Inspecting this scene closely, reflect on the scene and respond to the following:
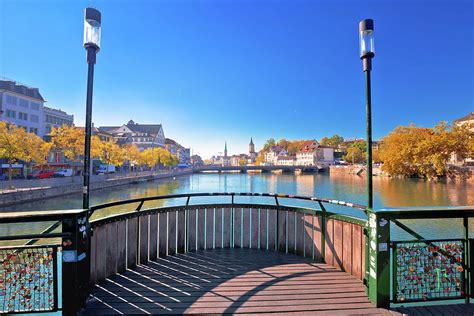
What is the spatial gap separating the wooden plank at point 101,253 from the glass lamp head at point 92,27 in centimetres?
235

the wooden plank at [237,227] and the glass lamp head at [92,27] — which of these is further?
the wooden plank at [237,227]

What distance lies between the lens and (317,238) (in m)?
4.16

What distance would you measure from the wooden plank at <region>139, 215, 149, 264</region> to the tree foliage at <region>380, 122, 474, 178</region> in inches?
2202

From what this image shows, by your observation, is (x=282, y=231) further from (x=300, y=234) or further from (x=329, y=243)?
(x=329, y=243)

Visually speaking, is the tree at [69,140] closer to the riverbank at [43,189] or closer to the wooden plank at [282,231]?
the riverbank at [43,189]

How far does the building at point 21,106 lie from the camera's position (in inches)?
1387

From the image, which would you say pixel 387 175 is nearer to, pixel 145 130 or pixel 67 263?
pixel 67 263

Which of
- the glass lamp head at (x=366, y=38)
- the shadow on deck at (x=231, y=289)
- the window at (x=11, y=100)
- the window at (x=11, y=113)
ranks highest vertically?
the window at (x=11, y=100)

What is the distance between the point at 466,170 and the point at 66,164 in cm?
7231

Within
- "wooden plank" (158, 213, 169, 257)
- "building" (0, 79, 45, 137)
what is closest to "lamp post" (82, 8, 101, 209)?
"wooden plank" (158, 213, 169, 257)

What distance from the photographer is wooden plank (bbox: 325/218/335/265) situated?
3.91 metres

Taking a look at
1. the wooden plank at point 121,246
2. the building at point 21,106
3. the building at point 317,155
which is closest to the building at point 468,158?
the building at point 317,155

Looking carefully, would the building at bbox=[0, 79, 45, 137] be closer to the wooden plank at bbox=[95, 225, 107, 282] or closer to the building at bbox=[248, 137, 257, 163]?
the wooden plank at bbox=[95, 225, 107, 282]

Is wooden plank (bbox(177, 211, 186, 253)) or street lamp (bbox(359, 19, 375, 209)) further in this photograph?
wooden plank (bbox(177, 211, 186, 253))
